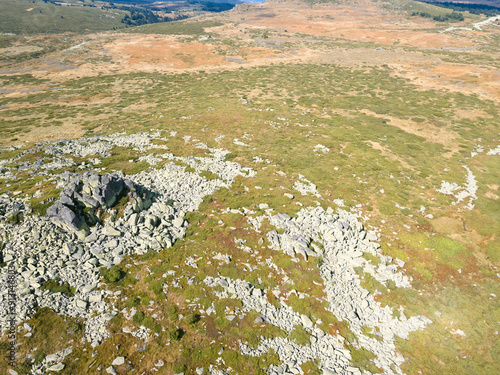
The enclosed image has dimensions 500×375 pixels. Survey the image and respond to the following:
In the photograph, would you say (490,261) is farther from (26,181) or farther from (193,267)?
(26,181)

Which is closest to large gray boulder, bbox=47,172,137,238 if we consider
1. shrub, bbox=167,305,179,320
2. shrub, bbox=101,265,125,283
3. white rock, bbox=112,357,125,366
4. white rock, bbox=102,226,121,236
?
white rock, bbox=102,226,121,236

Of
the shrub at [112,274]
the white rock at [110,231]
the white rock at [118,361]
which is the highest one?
the white rock at [110,231]

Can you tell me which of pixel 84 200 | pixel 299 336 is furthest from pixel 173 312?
pixel 84 200

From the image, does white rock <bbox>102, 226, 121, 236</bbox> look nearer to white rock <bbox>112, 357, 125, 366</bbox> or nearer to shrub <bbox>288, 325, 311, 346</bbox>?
white rock <bbox>112, 357, 125, 366</bbox>

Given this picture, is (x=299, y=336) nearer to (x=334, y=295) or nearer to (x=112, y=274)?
(x=334, y=295)

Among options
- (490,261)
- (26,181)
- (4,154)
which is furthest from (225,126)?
(490,261)

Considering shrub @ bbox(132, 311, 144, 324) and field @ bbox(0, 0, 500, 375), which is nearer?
field @ bbox(0, 0, 500, 375)

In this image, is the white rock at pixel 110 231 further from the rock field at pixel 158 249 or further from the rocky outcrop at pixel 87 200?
the rocky outcrop at pixel 87 200

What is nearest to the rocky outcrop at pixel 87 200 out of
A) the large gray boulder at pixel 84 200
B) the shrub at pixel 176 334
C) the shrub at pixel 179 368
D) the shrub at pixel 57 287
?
the large gray boulder at pixel 84 200

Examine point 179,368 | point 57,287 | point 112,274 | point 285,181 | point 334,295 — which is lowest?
point 334,295
